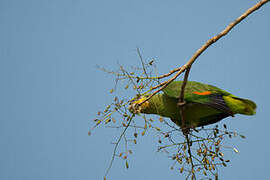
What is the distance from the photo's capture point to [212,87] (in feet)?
6.76

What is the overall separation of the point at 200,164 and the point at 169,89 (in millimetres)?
618

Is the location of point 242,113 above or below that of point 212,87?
below

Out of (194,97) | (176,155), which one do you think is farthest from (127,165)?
(194,97)

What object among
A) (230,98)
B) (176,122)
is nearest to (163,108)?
(176,122)

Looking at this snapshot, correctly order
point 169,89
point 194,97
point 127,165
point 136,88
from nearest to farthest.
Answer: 1. point 127,165
2. point 136,88
3. point 194,97
4. point 169,89

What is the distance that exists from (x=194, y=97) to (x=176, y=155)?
476 mm

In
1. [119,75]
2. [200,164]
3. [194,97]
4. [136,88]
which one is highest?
[119,75]

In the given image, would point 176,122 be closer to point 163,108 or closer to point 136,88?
point 163,108

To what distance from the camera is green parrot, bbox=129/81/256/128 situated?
1.88 m

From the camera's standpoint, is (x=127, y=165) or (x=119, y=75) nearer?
(x=127, y=165)

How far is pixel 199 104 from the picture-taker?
1.94 m

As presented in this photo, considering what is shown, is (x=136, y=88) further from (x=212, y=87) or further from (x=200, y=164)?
(x=212, y=87)

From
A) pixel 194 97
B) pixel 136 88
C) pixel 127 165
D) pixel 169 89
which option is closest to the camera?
pixel 127 165

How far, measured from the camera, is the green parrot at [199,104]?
188cm
